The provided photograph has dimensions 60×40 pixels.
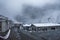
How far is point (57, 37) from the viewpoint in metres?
3.22

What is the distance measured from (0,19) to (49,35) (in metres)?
3.57

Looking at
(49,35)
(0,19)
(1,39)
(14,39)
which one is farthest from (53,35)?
(0,19)

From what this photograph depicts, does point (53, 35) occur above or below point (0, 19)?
below

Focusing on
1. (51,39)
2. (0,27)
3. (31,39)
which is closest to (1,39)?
(31,39)

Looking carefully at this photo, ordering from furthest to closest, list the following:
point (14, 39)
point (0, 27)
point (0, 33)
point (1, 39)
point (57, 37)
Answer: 1. point (0, 27)
2. point (0, 33)
3. point (14, 39)
4. point (1, 39)
5. point (57, 37)

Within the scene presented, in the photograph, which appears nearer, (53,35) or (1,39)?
(53,35)

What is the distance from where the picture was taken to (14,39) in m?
4.98

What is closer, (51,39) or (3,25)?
(51,39)

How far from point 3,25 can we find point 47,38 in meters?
3.52

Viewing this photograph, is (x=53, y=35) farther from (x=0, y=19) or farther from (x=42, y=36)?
(x=0, y=19)

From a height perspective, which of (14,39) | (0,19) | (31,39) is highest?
(0,19)

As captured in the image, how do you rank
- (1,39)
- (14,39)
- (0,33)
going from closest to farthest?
(1,39) → (14,39) → (0,33)

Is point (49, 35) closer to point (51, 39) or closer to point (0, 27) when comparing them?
point (51, 39)

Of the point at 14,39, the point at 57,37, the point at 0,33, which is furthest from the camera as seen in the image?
the point at 0,33
